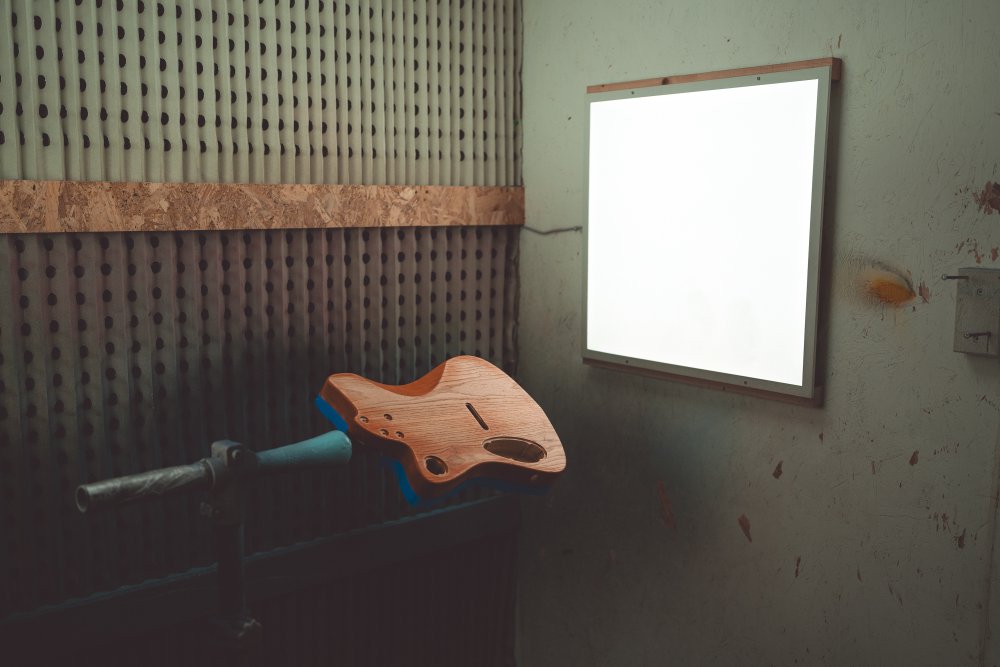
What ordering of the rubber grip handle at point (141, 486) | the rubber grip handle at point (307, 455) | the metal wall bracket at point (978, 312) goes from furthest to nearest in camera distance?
the metal wall bracket at point (978, 312) → the rubber grip handle at point (307, 455) → the rubber grip handle at point (141, 486)

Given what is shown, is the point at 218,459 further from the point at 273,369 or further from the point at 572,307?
the point at 572,307

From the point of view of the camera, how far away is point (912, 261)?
212 centimetres

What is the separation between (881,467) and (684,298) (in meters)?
0.71

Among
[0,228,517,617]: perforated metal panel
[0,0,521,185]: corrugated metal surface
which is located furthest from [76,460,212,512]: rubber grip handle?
[0,0,521,185]: corrugated metal surface

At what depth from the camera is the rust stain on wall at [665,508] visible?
2723 millimetres

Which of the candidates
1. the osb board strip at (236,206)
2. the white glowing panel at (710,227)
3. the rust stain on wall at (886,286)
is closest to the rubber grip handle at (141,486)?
the osb board strip at (236,206)

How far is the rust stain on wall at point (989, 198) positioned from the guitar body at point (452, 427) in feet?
3.76

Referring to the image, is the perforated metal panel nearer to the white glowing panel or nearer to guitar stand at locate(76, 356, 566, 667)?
guitar stand at locate(76, 356, 566, 667)

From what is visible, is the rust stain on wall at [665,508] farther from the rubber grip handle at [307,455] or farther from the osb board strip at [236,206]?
the rubber grip handle at [307,455]

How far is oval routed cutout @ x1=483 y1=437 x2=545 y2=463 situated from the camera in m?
2.21

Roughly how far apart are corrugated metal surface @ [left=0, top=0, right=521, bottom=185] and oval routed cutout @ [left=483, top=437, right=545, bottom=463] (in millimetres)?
965

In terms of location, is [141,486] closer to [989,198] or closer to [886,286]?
[886,286]

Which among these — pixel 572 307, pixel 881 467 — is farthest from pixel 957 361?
pixel 572 307

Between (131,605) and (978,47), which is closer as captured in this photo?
(978,47)
